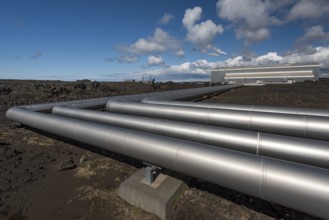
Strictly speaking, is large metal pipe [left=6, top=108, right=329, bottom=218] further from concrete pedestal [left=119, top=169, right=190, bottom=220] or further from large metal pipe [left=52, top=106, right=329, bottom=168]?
large metal pipe [left=52, top=106, right=329, bottom=168]

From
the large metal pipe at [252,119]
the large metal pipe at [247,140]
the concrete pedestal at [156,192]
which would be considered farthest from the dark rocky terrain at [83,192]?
the large metal pipe at [252,119]

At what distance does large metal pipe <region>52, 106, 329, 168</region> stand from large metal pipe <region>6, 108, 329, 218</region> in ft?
4.00

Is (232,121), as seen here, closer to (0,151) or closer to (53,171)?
(53,171)

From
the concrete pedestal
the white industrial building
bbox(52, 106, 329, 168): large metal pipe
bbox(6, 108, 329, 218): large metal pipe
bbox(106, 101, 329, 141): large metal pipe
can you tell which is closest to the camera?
bbox(6, 108, 329, 218): large metal pipe

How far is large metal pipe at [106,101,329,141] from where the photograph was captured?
666 cm

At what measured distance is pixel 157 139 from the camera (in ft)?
17.7

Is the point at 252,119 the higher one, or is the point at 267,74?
the point at 267,74

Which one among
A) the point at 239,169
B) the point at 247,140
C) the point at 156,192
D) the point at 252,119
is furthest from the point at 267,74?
the point at 156,192

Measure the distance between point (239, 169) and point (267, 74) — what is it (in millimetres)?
95890

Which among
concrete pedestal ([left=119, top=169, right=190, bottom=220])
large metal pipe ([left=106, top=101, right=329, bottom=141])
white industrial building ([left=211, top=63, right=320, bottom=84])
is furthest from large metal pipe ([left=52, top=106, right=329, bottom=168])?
white industrial building ([left=211, top=63, right=320, bottom=84])

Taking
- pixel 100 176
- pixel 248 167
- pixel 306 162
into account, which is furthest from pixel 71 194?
pixel 306 162

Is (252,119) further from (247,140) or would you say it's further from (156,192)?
(156,192)

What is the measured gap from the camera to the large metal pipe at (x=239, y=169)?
11.7 feet

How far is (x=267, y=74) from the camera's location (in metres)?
88.4
